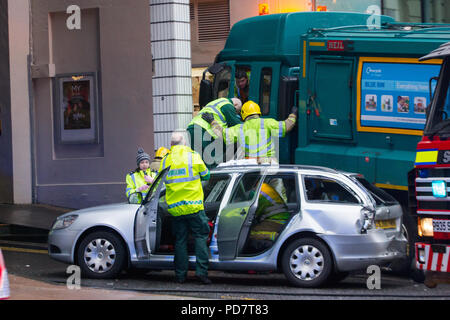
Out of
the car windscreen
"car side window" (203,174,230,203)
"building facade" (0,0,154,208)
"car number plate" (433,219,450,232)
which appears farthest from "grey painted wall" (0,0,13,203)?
"car number plate" (433,219,450,232)

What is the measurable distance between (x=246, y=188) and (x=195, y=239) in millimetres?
891

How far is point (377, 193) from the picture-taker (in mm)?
11305

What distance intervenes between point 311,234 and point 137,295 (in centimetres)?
228

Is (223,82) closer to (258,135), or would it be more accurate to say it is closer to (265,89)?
(265,89)

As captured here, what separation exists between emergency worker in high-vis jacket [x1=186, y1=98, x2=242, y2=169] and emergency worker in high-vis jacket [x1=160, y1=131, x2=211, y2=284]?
2.28m

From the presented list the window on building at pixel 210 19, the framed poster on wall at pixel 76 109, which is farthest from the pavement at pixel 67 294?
the window on building at pixel 210 19

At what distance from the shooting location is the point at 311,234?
35.8ft

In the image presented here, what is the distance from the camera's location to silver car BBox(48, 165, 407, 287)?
1081 cm

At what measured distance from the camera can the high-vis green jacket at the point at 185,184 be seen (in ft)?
36.7

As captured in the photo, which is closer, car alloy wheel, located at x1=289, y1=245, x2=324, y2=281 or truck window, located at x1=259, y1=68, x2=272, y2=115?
car alloy wheel, located at x1=289, y1=245, x2=324, y2=281

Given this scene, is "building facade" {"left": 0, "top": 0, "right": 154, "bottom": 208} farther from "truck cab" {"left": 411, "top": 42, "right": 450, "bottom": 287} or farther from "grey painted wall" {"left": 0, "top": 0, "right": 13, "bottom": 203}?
"truck cab" {"left": 411, "top": 42, "right": 450, "bottom": 287}

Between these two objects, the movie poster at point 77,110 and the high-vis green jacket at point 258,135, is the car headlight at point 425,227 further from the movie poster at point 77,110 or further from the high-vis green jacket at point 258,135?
the movie poster at point 77,110

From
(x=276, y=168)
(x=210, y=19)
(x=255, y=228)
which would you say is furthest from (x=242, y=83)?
(x=210, y=19)
